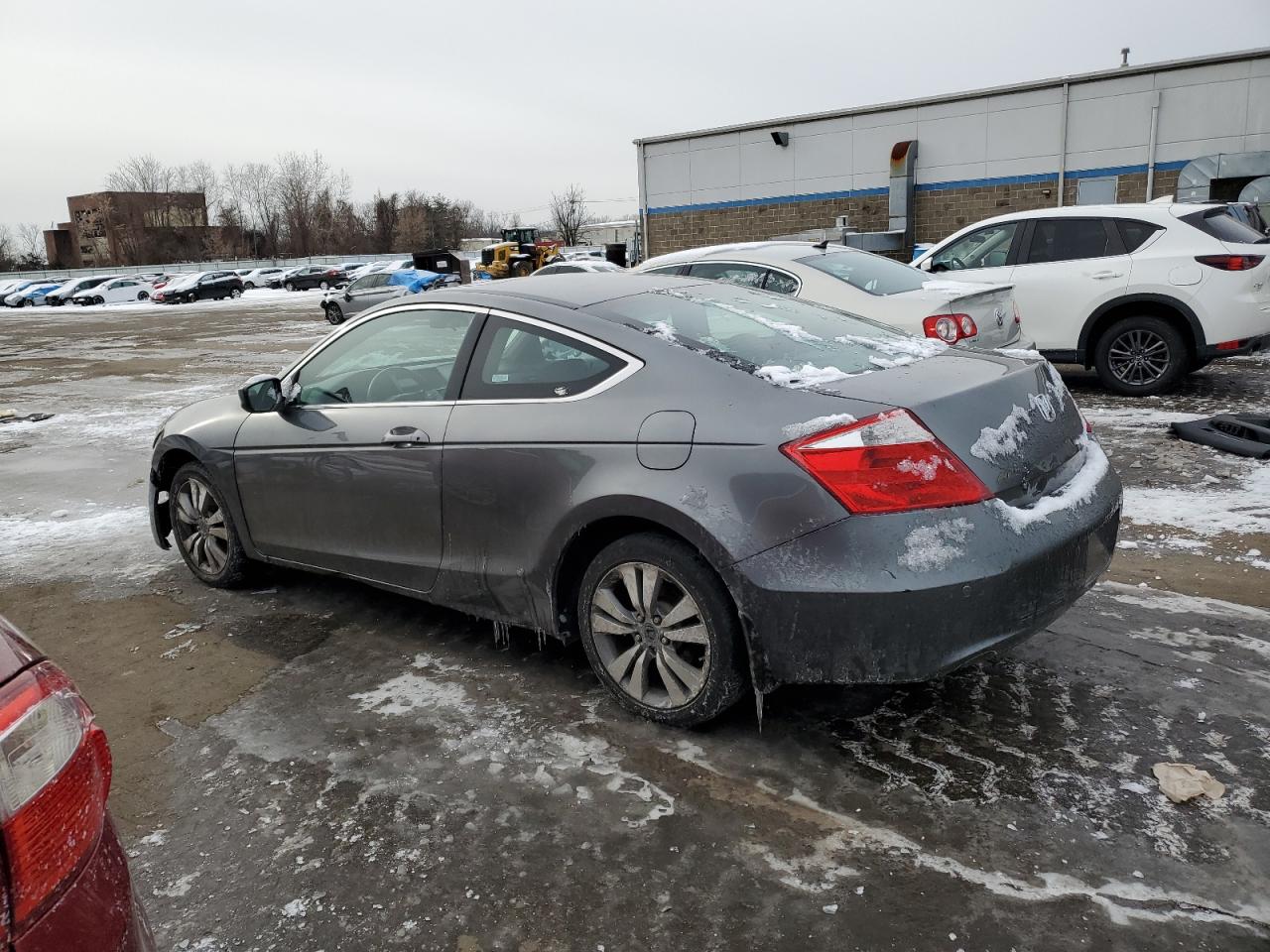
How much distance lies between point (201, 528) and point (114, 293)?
175 feet

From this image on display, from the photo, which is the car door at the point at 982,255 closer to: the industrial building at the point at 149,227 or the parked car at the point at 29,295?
the parked car at the point at 29,295

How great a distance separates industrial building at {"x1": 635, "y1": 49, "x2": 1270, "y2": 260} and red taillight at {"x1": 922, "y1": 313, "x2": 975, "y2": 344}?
16.4m

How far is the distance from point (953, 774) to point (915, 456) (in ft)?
3.22

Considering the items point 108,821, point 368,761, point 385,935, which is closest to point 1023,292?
point 368,761

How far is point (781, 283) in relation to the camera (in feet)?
25.8

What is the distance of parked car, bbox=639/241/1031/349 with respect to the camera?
716cm

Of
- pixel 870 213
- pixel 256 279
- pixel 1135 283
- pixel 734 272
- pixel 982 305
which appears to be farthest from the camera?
pixel 256 279

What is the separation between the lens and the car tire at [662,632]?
303 cm

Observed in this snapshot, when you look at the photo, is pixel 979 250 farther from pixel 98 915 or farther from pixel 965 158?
pixel 965 158

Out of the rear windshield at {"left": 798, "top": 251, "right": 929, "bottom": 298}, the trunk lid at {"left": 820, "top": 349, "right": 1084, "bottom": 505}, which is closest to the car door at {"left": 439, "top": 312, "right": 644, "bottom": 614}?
the trunk lid at {"left": 820, "top": 349, "right": 1084, "bottom": 505}

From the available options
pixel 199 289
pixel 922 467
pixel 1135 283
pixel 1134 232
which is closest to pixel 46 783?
pixel 922 467

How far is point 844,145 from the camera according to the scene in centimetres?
2752

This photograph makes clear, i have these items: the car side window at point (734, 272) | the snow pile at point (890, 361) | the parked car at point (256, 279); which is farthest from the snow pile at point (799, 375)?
the parked car at point (256, 279)

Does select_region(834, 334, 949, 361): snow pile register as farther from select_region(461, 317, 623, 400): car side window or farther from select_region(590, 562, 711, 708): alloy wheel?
select_region(590, 562, 711, 708): alloy wheel
